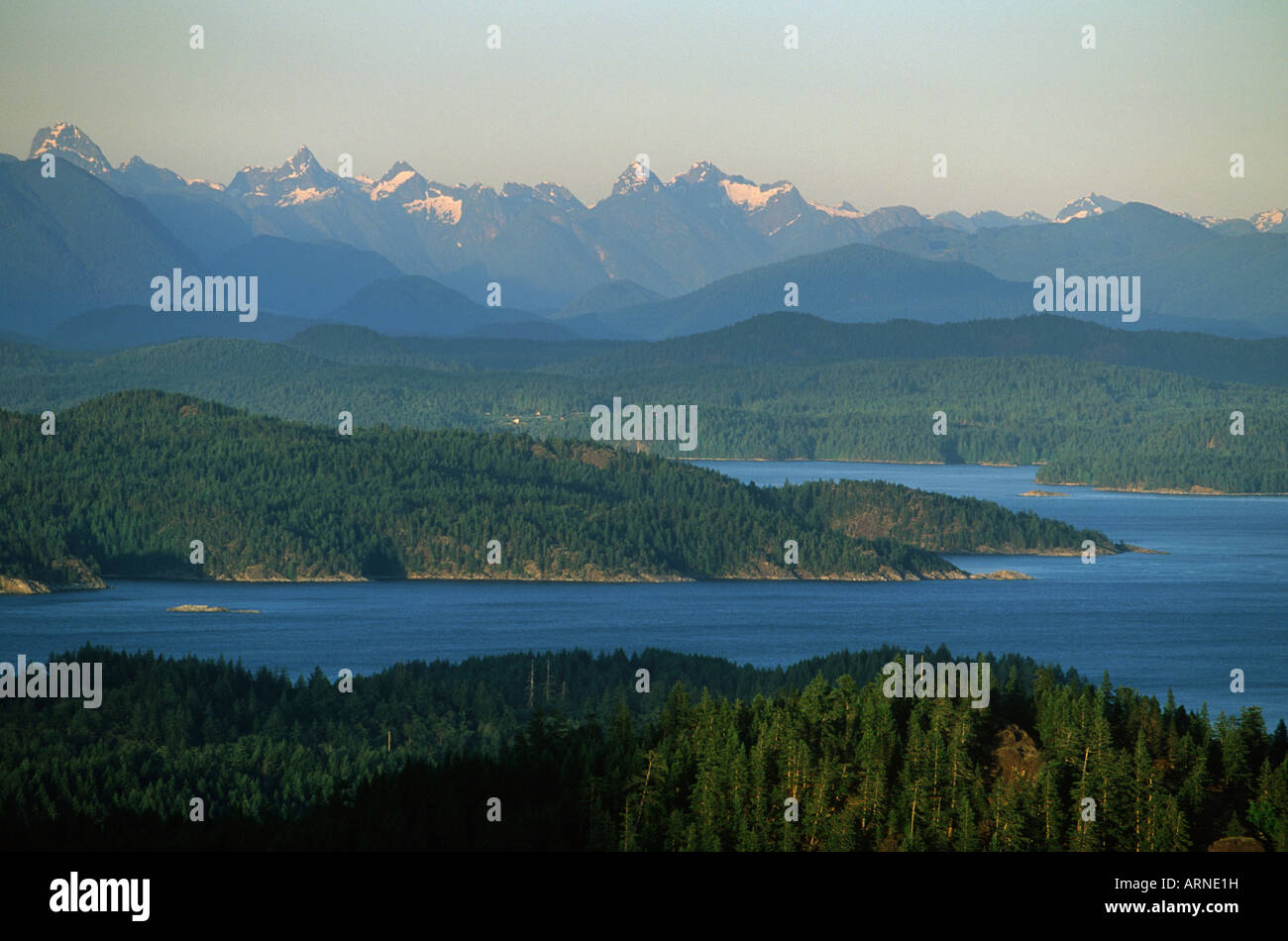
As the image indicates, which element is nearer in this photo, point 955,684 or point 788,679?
point 955,684

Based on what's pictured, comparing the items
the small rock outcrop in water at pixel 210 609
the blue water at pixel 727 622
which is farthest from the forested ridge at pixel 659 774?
the small rock outcrop in water at pixel 210 609

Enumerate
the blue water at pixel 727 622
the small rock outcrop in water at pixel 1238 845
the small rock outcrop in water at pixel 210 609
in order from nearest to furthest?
1. the small rock outcrop in water at pixel 1238 845
2. the blue water at pixel 727 622
3. the small rock outcrop in water at pixel 210 609

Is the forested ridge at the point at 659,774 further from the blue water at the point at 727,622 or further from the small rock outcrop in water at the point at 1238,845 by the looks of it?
the blue water at the point at 727,622

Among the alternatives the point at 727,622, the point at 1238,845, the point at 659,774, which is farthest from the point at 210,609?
the point at 1238,845
